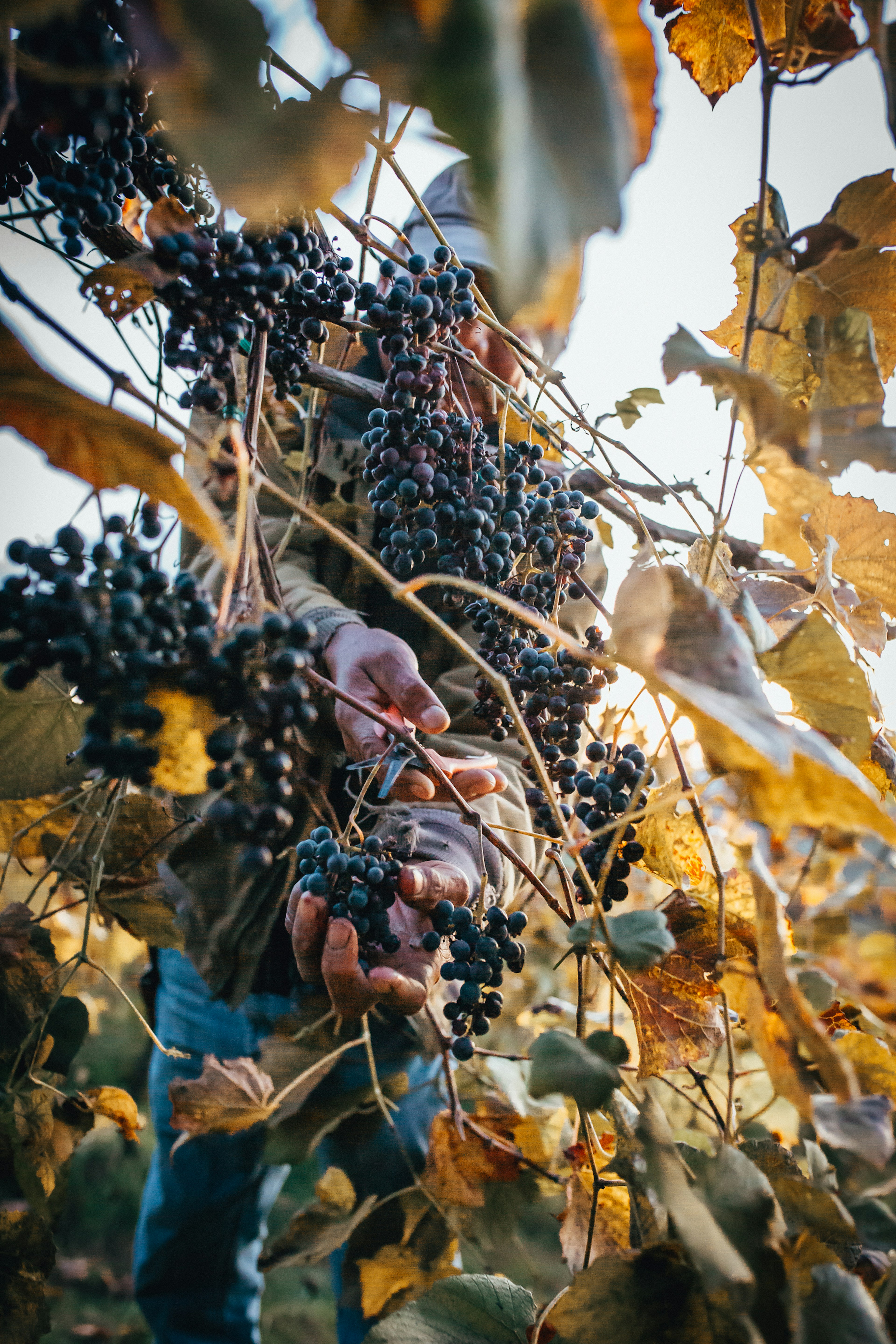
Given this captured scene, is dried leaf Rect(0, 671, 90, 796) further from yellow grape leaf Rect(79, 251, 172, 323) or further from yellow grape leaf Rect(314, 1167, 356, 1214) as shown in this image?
yellow grape leaf Rect(314, 1167, 356, 1214)

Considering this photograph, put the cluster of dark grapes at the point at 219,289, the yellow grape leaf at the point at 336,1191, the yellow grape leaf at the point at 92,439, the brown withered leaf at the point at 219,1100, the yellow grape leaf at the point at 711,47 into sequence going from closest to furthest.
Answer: the yellow grape leaf at the point at 92,439
the cluster of dark grapes at the point at 219,289
the yellow grape leaf at the point at 711,47
the brown withered leaf at the point at 219,1100
the yellow grape leaf at the point at 336,1191

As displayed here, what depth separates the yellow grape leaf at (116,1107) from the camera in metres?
0.85

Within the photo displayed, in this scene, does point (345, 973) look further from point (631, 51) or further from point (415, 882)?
point (631, 51)

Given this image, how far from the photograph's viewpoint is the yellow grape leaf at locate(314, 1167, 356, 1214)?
100 centimetres

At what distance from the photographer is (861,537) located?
2.45 ft

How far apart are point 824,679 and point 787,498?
173 millimetres

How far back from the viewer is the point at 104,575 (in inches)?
15.7

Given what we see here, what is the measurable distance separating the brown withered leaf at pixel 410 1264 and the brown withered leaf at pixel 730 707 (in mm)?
842

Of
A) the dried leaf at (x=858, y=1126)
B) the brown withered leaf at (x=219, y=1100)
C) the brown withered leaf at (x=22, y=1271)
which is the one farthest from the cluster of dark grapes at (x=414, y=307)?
the brown withered leaf at (x=22, y=1271)

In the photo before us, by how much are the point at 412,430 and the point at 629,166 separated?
416 millimetres

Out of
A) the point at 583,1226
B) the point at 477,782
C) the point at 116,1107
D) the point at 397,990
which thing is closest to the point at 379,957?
the point at 397,990

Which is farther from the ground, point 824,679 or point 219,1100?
point 824,679

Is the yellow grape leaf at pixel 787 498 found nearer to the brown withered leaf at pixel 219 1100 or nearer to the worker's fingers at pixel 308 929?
the worker's fingers at pixel 308 929

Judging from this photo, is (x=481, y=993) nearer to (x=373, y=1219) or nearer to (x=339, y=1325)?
(x=373, y=1219)
